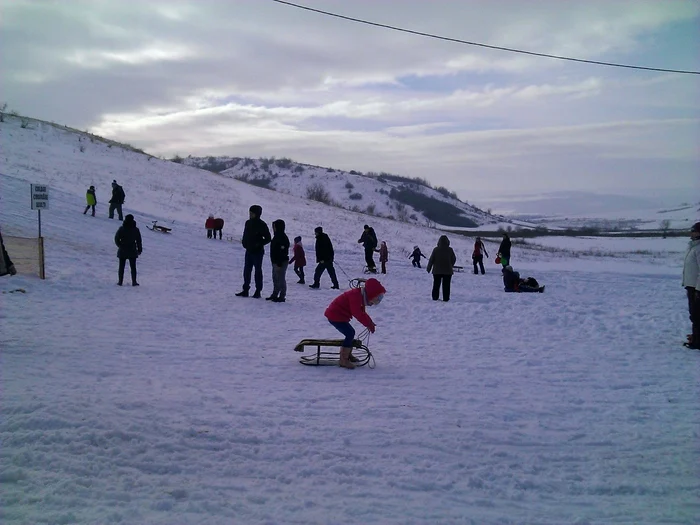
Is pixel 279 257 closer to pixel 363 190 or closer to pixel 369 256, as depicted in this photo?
pixel 369 256

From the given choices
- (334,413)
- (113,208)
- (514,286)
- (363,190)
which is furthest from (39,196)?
(363,190)

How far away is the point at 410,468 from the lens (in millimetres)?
5672

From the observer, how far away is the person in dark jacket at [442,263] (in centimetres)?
1612

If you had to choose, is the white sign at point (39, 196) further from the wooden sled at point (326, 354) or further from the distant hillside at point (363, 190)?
the distant hillside at point (363, 190)

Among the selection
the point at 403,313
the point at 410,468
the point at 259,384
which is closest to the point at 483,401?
the point at 410,468

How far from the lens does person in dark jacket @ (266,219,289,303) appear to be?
576 inches

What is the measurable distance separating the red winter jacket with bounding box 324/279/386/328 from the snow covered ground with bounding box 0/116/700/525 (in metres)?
0.87

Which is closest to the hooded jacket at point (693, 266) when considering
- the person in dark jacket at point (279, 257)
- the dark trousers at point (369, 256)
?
the person in dark jacket at point (279, 257)

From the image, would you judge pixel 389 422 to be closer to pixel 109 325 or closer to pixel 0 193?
pixel 109 325

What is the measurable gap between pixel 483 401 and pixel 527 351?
3.38 meters

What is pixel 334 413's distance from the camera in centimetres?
703

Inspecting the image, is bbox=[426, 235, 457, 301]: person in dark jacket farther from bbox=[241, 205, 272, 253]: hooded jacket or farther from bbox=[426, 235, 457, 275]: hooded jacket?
bbox=[241, 205, 272, 253]: hooded jacket

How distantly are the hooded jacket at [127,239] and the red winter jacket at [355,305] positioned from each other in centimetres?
869

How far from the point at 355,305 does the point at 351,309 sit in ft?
0.30
